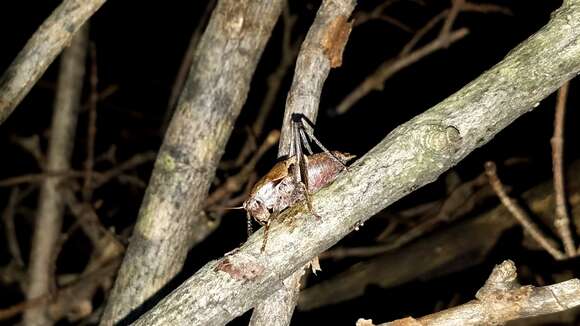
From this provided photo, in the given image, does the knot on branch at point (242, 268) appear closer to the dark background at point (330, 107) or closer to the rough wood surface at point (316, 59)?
the rough wood surface at point (316, 59)

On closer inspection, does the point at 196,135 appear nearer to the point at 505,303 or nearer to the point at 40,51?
the point at 40,51

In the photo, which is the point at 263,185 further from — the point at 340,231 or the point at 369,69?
the point at 369,69

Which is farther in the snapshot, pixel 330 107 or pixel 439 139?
pixel 330 107

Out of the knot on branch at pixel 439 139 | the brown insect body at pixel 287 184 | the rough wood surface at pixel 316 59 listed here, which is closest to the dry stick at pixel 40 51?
the rough wood surface at pixel 316 59

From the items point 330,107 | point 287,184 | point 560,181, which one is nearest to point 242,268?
point 287,184

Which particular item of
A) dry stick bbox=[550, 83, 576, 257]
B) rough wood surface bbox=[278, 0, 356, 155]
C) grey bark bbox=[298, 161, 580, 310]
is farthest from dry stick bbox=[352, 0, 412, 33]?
rough wood surface bbox=[278, 0, 356, 155]

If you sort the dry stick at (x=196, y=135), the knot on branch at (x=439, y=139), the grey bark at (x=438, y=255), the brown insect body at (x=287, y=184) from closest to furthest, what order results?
1. the knot on branch at (x=439, y=139)
2. the brown insect body at (x=287, y=184)
3. the dry stick at (x=196, y=135)
4. the grey bark at (x=438, y=255)

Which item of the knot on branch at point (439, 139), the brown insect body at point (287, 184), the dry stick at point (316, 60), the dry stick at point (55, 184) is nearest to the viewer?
the knot on branch at point (439, 139)

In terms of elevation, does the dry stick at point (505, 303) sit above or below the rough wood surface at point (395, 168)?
below
